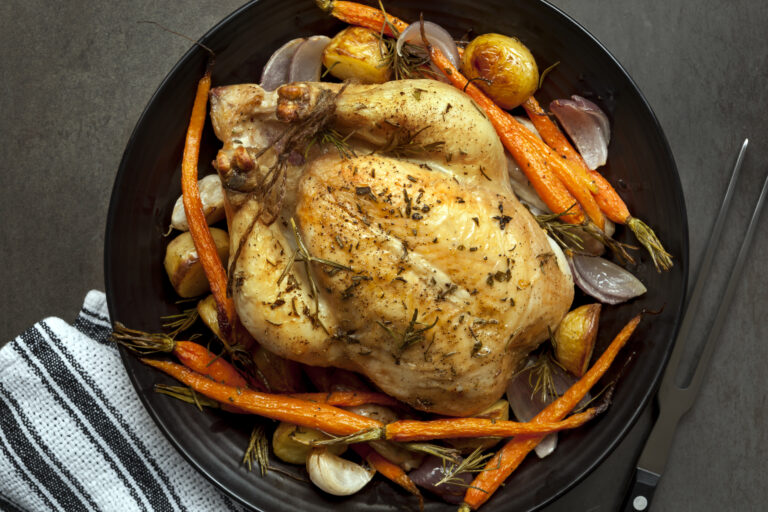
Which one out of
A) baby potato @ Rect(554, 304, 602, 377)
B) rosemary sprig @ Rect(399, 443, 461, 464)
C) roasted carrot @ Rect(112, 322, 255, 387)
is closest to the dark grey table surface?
roasted carrot @ Rect(112, 322, 255, 387)

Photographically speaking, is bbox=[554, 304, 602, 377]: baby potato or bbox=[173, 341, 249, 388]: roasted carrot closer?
bbox=[554, 304, 602, 377]: baby potato

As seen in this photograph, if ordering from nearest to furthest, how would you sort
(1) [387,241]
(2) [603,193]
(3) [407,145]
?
(1) [387,241] < (3) [407,145] < (2) [603,193]

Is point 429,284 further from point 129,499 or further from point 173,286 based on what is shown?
point 129,499

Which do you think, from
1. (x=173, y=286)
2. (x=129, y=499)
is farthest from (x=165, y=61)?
(x=129, y=499)

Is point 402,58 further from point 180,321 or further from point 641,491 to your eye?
point 641,491

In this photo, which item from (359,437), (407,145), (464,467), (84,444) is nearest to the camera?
(407,145)

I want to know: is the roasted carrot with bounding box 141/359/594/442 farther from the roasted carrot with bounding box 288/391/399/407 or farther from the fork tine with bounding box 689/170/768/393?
the fork tine with bounding box 689/170/768/393

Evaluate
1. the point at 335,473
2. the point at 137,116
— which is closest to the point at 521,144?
the point at 335,473
